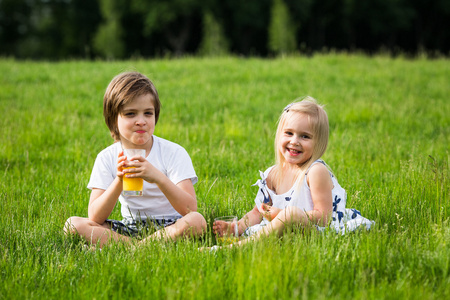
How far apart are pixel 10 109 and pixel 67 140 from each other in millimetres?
1995

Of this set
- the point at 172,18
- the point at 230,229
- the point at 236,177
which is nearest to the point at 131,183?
the point at 230,229

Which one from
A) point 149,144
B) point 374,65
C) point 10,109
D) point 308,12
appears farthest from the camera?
point 308,12

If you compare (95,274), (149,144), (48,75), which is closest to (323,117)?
(149,144)

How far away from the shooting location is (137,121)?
326 centimetres

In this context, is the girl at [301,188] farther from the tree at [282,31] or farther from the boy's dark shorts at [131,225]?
the tree at [282,31]

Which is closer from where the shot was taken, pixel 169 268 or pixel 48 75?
pixel 169 268

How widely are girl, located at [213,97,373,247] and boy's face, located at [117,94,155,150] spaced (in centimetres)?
83

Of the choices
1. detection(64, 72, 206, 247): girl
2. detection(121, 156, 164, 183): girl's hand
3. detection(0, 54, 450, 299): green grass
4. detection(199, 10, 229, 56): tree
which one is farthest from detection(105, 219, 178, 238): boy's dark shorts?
detection(199, 10, 229, 56): tree

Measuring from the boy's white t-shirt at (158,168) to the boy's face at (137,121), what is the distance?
22 centimetres

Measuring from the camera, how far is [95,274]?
8.34ft

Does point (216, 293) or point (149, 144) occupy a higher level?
point (149, 144)

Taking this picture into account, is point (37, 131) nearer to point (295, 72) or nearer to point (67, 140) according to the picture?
point (67, 140)

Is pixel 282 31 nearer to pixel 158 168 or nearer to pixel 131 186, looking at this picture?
pixel 158 168

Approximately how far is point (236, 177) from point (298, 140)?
1.58 metres
